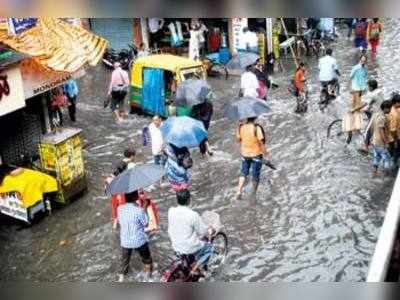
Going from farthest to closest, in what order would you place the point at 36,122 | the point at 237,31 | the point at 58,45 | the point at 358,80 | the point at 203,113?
the point at 237,31 → the point at 358,80 → the point at 203,113 → the point at 58,45 → the point at 36,122

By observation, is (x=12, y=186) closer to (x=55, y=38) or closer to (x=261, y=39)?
(x=55, y=38)

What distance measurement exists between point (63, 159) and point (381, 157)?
534 cm

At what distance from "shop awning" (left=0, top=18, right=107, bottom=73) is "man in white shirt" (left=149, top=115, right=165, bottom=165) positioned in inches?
74.0

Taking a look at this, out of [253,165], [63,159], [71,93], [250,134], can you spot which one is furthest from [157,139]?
[71,93]

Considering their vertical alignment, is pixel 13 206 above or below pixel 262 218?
above

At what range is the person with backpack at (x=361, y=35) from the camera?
18625 millimetres

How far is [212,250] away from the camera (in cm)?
751

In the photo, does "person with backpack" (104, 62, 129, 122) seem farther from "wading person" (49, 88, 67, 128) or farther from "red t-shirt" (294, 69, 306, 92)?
"red t-shirt" (294, 69, 306, 92)

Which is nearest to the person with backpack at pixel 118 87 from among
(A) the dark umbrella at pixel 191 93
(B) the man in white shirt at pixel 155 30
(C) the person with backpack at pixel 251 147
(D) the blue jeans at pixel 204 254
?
(A) the dark umbrella at pixel 191 93

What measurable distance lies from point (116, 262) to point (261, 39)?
10.6 m

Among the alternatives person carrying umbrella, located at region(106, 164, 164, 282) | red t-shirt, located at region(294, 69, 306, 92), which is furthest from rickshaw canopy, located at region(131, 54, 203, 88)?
person carrying umbrella, located at region(106, 164, 164, 282)

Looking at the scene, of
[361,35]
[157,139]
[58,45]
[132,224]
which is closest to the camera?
[132,224]

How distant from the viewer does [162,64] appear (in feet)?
45.2

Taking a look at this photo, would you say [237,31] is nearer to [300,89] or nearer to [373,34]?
[373,34]
